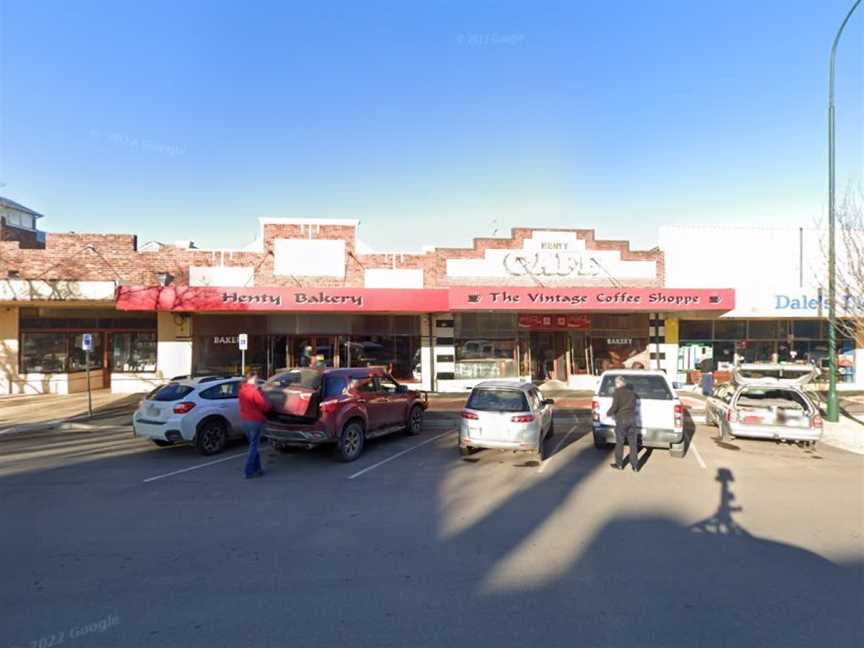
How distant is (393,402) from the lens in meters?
11.8

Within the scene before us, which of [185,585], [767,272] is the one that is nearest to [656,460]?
[185,585]

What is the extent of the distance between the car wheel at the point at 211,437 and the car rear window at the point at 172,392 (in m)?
0.79

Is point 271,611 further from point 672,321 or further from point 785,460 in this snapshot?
point 672,321

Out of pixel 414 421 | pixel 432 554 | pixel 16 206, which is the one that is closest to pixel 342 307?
pixel 414 421

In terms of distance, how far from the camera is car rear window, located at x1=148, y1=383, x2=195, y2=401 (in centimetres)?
1093

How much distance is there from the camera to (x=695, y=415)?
16.1 meters

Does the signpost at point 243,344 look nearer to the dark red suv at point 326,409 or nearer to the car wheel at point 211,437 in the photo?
the car wheel at point 211,437

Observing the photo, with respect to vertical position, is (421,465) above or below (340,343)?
below

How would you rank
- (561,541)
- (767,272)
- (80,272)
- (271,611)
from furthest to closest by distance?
(767,272) → (80,272) → (561,541) → (271,611)

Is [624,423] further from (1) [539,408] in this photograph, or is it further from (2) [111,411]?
(2) [111,411]

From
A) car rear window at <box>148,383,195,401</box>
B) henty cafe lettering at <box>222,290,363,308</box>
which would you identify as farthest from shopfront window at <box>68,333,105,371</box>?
car rear window at <box>148,383,195,401</box>

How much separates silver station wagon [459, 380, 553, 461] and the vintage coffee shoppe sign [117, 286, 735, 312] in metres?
9.32

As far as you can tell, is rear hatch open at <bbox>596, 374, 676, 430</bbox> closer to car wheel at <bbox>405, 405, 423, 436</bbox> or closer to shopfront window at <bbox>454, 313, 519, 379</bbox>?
car wheel at <bbox>405, 405, 423, 436</bbox>

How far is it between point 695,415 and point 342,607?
48.0ft
